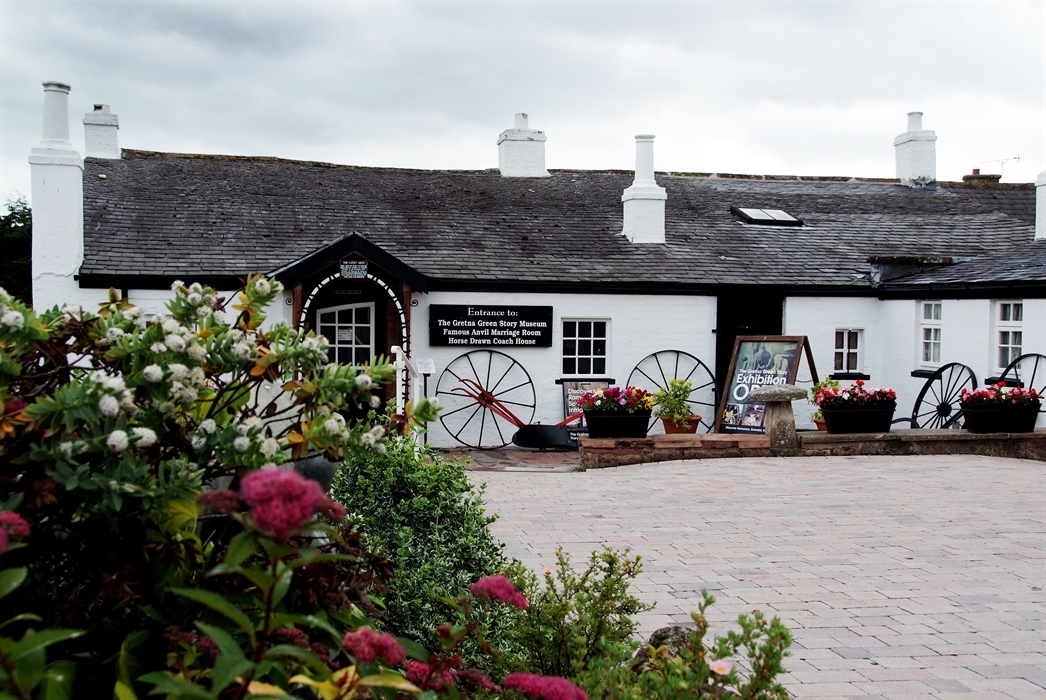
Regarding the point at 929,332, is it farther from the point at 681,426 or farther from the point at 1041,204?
the point at 681,426

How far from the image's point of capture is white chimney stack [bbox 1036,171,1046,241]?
642 inches

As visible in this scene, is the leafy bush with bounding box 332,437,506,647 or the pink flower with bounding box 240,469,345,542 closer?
the pink flower with bounding box 240,469,345,542

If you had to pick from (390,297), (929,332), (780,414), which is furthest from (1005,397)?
(390,297)

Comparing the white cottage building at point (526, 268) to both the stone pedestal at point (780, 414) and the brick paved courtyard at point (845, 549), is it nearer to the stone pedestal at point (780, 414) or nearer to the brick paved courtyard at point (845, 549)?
the stone pedestal at point (780, 414)

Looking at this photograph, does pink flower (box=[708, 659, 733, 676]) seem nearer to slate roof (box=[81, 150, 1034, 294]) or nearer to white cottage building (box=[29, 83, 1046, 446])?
white cottage building (box=[29, 83, 1046, 446])

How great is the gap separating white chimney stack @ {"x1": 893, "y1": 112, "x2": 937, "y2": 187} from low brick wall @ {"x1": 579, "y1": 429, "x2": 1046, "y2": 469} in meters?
10.4

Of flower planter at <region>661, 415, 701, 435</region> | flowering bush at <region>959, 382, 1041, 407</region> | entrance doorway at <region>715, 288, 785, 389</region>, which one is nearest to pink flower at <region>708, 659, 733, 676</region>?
flower planter at <region>661, 415, 701, 435</region>

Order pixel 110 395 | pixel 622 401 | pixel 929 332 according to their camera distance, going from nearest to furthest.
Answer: pixel 110 395
pixel 622 401
pixel 929 332

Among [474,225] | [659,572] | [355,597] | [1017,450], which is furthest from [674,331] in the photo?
[355,597]

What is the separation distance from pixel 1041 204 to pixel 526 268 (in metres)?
8.73

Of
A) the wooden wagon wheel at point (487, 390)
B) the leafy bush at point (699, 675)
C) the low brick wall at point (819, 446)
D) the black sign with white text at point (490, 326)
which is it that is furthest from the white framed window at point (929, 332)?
the leafy bush at point (699, 675)

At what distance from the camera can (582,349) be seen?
15461mm

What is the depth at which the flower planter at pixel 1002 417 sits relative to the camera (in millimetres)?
12609

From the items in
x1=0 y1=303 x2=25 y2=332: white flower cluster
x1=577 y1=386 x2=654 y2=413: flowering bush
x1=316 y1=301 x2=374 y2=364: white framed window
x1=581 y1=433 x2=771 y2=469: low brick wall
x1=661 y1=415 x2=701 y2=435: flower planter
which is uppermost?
x1=316 y1=301 x2=374 y2=364: white framed window
